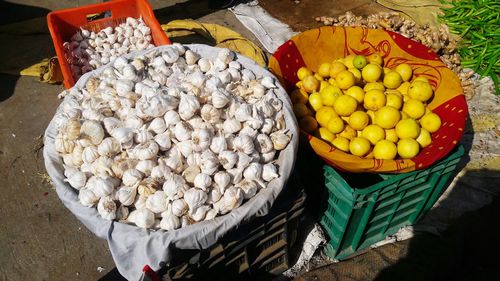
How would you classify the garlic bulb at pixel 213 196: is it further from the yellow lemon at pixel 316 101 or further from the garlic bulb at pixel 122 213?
the yellow lemon at pixel 316 101

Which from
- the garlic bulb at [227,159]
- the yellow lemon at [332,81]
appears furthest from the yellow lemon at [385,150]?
the garlic bulb at [227,159]

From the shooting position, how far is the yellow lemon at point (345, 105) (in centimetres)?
246

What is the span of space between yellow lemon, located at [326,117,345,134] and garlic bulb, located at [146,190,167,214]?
120 centimetres

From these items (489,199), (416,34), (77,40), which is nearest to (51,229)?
(77,40)

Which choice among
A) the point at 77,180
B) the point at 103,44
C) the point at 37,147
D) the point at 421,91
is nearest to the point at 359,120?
the point at 421,91

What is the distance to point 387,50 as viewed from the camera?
3.01 m

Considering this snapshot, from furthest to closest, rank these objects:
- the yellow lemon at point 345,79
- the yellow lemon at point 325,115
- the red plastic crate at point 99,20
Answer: the red plastic crate at point 99,20, the yellow lemon at point 345,79, the yellow lemon at point 325,115

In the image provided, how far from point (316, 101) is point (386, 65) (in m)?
0.84

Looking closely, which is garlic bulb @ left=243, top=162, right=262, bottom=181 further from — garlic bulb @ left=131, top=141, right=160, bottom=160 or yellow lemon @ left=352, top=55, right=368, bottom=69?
yellow lemon @ left=352, top=55, right=368, bottom=69

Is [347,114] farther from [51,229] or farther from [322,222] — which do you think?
[51,229]

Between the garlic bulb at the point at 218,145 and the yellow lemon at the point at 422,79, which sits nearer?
the garlic bulb at the point at 218,145

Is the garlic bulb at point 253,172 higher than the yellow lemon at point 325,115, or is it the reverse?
the garlic bulb at point 253,172

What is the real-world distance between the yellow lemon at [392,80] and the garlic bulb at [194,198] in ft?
5.47

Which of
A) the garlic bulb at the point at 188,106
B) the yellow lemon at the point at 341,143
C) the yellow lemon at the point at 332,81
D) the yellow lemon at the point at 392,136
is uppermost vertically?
the garlic bulb at the point at 188,106
